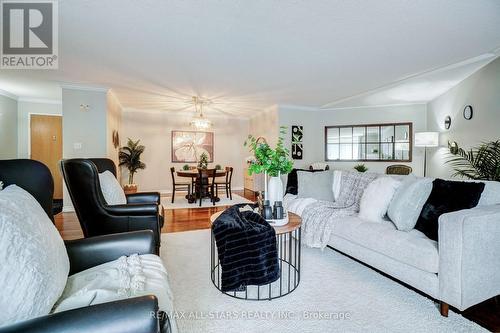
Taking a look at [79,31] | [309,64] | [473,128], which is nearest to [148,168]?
[79,31]

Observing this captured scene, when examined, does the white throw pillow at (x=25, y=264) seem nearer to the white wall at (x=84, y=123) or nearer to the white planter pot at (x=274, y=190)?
the white planter pot at (x=274, y=190)

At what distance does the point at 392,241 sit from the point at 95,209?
95.0 inches

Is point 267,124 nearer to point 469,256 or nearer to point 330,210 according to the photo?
point 330,210

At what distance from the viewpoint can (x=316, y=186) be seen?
3.14 meters

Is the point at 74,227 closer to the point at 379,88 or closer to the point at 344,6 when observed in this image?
the point at 344,6

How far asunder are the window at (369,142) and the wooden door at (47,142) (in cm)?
665

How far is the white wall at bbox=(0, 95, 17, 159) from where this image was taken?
16.0 ft

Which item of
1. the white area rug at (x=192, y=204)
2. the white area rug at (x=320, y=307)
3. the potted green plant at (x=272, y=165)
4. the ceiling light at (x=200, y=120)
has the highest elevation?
the ceiling light at (x=200, y=120)

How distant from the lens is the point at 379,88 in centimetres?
468

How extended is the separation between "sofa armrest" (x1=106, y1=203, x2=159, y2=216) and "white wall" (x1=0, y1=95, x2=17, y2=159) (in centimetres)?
484

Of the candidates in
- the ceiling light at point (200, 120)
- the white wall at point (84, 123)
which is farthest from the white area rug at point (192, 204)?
the ceiling light at point (200, 120)

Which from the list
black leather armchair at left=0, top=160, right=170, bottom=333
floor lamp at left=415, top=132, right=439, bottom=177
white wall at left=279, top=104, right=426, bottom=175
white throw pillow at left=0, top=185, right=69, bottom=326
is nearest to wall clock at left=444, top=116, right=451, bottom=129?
floor lamp at left=415, top=132, right=439, bottom=177

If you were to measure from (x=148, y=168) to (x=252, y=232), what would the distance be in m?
5.87

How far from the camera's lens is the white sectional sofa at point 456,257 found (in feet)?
4.87
